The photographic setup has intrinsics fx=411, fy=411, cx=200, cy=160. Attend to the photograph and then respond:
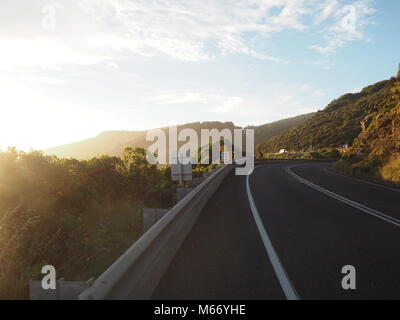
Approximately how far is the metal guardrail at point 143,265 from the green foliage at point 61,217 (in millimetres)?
1170

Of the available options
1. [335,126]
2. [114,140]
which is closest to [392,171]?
[335,126]

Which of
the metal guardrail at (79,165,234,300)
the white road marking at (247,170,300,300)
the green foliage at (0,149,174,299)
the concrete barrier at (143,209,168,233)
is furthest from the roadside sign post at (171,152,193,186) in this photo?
the concrete barrier at (143,209,168,233)

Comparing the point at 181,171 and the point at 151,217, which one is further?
the point at 181,171

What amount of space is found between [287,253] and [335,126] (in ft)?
305

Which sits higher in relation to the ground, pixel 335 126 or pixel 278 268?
pixel 335 126

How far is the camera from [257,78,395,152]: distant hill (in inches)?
3381

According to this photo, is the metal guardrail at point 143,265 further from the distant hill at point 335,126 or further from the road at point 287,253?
the distant hill at point 335,126

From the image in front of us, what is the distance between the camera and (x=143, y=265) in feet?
16.0

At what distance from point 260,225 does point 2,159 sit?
19.3 feet

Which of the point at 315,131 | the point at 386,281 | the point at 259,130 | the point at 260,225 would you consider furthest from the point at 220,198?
the point at 259,130

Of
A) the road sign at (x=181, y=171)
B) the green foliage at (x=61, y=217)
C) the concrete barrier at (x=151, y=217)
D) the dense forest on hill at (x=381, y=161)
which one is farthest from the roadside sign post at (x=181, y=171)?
the dense forest on hill at (x=381, y=161)

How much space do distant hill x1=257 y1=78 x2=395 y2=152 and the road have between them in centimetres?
6510

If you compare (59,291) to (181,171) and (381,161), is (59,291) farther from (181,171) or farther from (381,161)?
(381,161)

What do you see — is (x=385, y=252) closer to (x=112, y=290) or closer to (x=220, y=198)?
(x=112, y=290)
